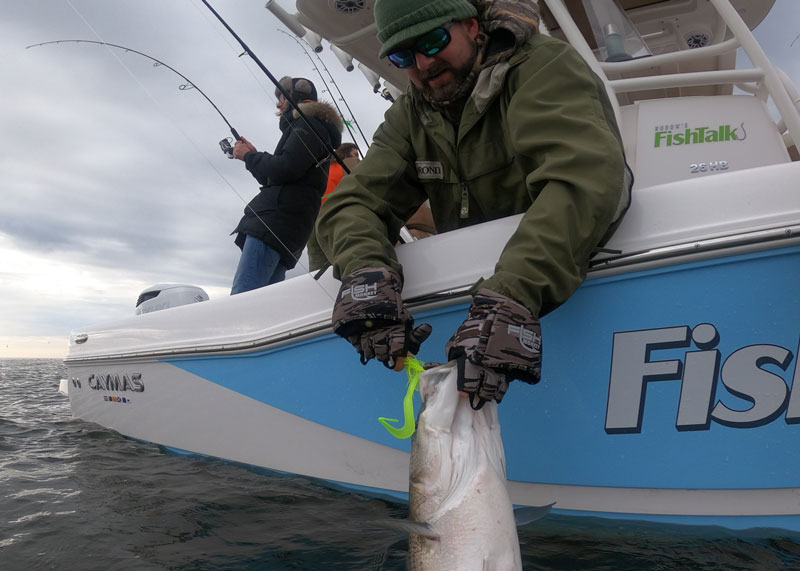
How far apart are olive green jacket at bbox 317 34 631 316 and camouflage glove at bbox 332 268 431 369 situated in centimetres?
13

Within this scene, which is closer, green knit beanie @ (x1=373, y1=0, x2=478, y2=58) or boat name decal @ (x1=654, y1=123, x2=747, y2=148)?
green knit beanie @ (x1=373, y1=0, x2=478, y2=58)

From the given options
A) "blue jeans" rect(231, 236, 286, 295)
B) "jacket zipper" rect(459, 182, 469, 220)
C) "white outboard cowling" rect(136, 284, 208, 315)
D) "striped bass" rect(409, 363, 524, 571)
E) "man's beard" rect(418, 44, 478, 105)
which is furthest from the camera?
"white outboard cowling" rect(136, 284, 208, 315)

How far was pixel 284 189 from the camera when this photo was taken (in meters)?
3.77

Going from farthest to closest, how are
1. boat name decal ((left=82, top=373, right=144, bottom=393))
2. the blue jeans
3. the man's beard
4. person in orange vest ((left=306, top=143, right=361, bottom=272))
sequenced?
1. boat name decal ((left=82, top=373, right=144, bottom=393))
2. the blue jeans
3. person in orange vest ((left=306, top=143, right=361, bottom=272))
4. the man's beard

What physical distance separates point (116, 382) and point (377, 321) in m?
3.16

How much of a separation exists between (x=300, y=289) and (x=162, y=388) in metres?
1.56

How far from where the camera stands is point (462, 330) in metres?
1.51

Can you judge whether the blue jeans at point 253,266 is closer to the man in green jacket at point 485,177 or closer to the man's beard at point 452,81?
the man in green jacket at point 485,177

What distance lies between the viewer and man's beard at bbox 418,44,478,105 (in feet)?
6.45

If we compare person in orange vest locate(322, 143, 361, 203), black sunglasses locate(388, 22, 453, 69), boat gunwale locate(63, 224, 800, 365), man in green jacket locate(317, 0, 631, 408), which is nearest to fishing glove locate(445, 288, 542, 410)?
man in green jacket locate(317, 0, 631, 408)

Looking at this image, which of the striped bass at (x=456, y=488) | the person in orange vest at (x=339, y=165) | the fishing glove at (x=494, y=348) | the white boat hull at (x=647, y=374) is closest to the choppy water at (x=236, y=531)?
the white boat hull at (x=647, y=374)

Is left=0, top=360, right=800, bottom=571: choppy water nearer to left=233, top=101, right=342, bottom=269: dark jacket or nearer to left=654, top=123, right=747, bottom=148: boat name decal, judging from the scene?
left=233, top=101, right=342, bottom=269: dark jacket

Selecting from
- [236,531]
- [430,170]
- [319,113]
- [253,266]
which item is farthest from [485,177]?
[253,266]

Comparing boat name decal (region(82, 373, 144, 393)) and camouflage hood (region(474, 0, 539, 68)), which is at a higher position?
camouflage hood (region(474, 0, 539, 68))
